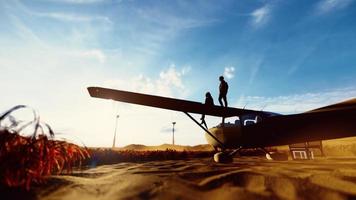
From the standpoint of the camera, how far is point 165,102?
9320 mm

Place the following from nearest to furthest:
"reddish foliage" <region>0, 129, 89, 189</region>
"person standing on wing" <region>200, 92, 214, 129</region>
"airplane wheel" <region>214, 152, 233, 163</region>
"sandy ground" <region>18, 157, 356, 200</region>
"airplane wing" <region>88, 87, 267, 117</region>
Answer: "reddish foliage" <region>0, 129, 89, 189</region>, "sandy ground" <region>18, 157, 356, 200</region>, "airplane wing" <region>88, 87, 267, 117</region>, "airplane wheel" <region>214, 152, 233, 163</region>, "person standing on wing" <region>200, 92, 214, 129</region>

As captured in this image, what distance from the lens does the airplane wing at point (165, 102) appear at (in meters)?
8.34

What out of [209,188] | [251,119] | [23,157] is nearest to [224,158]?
[251,119]

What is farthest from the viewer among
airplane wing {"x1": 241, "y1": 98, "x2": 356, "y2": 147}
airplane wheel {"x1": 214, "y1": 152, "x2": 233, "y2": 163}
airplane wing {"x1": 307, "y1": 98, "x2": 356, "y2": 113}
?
airplane wheel {"x1": 214, "y1": 152, "x2": 233, "y2": 163}

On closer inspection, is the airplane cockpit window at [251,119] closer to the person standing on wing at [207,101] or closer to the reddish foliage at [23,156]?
the person standing on wing at [207,101]

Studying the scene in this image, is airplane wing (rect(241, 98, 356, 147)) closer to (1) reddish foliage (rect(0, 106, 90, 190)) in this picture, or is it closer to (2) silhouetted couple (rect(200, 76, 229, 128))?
(2) silhouetted couple (rect(200, 76, 229, 128))

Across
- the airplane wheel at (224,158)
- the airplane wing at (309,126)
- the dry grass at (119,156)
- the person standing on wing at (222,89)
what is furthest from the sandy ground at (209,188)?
the dry grass at (119,156)

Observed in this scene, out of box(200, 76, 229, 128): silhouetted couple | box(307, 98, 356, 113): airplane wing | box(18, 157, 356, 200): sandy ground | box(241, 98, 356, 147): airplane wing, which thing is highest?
box(200, 76, 229, 128): silhouetted couple

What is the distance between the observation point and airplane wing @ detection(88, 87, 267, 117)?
8.34m

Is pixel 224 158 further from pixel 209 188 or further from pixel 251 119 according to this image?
pixel 209 188

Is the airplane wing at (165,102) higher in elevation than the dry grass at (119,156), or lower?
higher

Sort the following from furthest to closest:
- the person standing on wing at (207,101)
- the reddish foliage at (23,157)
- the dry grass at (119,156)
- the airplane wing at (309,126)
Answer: the dry grass at (119,156)
the person standing on wing at (207,101)
the airplane wing at (309,126)
the reddish foliage at (23,157)

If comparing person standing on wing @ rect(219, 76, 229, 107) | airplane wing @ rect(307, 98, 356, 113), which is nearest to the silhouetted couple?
person standing on wing @ rect(219, 76, 229, 107)

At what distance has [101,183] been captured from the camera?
3898 millimetres
